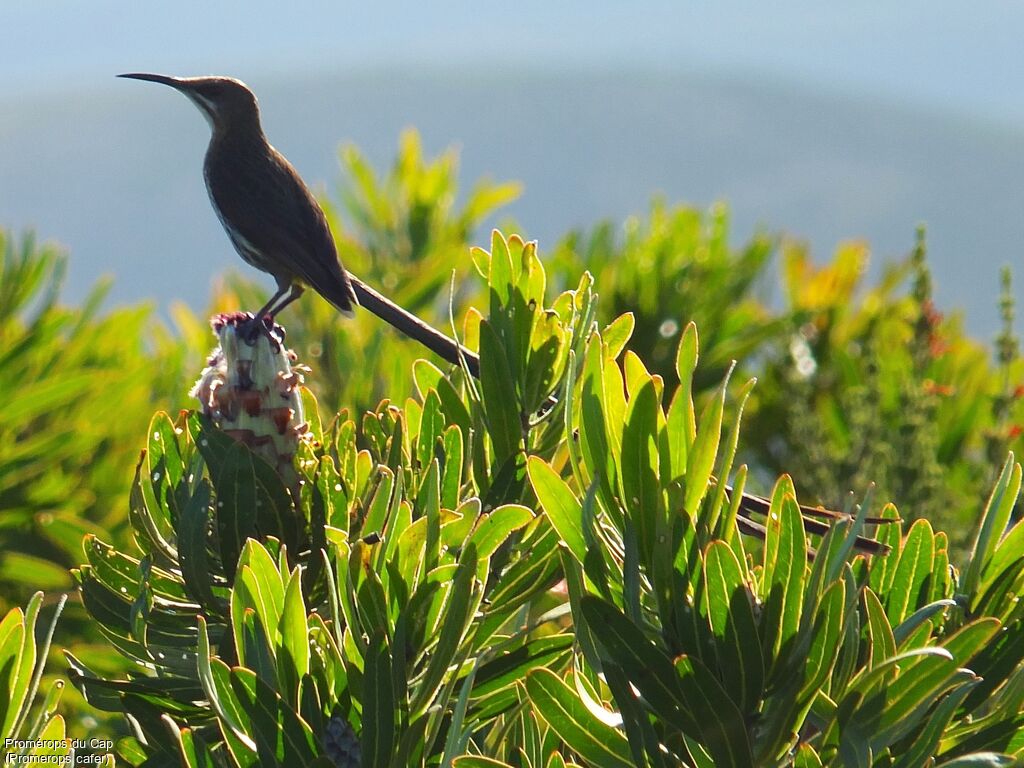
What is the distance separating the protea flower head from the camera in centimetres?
150

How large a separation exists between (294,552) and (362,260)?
3.53 meters

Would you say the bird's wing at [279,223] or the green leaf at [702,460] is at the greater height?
the green leaf at [702,460]

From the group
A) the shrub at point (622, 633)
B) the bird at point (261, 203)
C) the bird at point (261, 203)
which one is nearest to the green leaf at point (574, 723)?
the shrub at point (622, 633)

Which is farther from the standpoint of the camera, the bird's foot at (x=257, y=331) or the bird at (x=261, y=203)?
the bird at (x=261, y=203)

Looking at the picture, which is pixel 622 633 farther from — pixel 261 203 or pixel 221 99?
pixel 221 99

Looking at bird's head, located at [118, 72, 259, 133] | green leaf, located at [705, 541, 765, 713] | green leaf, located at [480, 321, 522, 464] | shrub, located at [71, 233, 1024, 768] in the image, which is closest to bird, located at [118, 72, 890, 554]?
bird's head, located at [118, 72, 259, 133]

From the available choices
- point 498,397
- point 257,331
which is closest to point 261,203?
point 257,331

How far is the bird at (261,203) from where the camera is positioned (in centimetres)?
291

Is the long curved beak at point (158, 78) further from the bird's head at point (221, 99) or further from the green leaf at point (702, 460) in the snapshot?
the green leaf at point (702, 460)

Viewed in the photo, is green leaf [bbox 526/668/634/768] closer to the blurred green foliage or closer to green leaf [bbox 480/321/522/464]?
green leaf [bbox 480/321/522/464]

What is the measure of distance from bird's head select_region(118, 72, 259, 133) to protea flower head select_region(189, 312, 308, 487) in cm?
174

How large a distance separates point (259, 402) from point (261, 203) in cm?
180

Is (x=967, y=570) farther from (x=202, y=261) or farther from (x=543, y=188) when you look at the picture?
(x=202, y=261)

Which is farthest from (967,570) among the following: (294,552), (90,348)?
(90,348)
